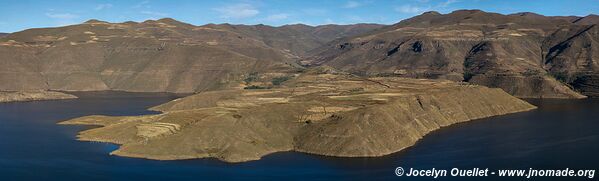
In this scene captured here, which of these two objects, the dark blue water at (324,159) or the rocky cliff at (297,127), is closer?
the dark blue water at (324,159)

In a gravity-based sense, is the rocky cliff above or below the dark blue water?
above

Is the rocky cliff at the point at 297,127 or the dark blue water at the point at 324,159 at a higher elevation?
the rocky cliff at the point at 297,127

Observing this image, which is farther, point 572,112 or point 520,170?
point 572,112

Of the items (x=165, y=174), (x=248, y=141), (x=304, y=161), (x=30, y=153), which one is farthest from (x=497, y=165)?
(x=30, y=153)

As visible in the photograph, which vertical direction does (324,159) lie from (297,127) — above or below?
below

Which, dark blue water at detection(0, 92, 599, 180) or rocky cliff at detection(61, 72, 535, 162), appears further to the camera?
rocky cliff at detection(61, 72, 535, 162)

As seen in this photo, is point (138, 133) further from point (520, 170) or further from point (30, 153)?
point (520, 170)

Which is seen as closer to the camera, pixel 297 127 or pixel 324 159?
pixel 324 159

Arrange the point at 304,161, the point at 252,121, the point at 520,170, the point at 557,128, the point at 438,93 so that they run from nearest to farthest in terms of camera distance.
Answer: the point at 520,170 → the point at 304,161 → the point at 252,121 → the point at 557,128 → the point at 438,93

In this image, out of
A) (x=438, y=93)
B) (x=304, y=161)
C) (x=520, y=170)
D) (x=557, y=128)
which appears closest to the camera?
(x=520, y=170)

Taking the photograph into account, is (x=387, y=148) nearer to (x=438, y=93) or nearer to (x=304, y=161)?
(x=304, y=161)
